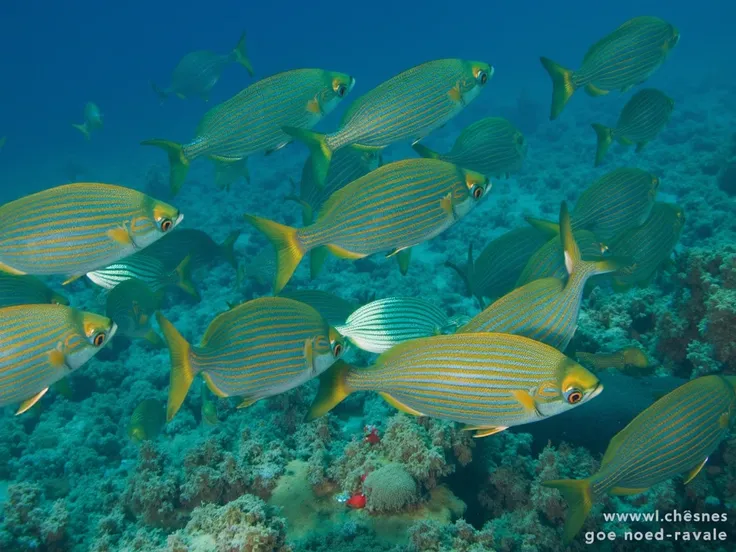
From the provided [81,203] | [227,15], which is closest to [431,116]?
[81,203]

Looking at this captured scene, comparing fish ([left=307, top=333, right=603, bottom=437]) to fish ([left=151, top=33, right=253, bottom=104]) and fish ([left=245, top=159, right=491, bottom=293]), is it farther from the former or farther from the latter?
fish ([left=151, top=33, right=253, bottom=104])

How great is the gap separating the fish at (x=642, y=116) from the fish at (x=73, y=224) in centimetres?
606

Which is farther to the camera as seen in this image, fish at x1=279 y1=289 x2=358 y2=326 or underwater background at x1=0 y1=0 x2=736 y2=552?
fish at x1=279 y1=289 x2=358 y2=326

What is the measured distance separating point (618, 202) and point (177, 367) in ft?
16.8

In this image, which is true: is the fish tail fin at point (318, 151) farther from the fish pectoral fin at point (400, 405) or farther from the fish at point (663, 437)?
the fish at point (663, 437)

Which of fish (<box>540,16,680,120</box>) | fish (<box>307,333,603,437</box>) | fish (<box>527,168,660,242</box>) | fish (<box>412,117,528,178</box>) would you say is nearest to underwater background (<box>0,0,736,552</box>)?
fish (<box>527,168,660,242</box>)

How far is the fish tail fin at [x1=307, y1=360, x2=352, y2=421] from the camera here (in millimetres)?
3039

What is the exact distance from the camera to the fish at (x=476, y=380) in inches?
104

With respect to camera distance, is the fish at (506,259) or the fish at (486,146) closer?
the fish at (506,259)

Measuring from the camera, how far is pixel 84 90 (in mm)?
79562

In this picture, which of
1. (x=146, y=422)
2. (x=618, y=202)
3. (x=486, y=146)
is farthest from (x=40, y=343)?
(x=618, y=202)

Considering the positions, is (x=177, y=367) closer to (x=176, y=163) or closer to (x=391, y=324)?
(x=391, y=324)

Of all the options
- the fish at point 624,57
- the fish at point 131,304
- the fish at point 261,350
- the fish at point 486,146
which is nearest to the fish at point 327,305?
the fish at point 261,350

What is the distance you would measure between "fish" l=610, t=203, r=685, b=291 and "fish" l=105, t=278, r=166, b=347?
18.6 ft
